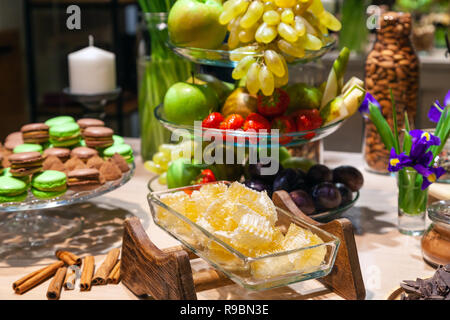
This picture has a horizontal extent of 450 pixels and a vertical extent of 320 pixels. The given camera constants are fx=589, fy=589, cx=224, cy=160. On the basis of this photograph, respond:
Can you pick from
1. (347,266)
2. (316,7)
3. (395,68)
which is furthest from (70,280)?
(395,68)

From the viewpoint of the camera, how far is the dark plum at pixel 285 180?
39.7 inches

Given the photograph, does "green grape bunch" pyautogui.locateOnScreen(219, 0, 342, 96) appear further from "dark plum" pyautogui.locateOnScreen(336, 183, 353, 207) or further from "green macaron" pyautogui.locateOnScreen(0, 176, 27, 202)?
"green macaron" pyautogui.locateOnScreen(0, 176, 27, 202)

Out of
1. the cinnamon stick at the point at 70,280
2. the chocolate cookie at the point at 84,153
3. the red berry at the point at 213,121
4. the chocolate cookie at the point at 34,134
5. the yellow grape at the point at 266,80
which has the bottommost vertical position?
the cinnamon stick at the point at 70,280

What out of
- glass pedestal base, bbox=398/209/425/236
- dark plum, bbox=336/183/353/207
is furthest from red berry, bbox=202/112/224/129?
glass pedestal base, bbox=398/209/425/236

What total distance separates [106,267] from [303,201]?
33cm

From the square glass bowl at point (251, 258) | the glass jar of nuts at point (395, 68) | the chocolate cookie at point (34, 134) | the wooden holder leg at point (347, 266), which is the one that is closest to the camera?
the square glass bowl at point (251, 258)

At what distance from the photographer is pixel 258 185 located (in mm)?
1021

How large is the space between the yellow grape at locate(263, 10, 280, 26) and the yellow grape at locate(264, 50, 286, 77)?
5cm

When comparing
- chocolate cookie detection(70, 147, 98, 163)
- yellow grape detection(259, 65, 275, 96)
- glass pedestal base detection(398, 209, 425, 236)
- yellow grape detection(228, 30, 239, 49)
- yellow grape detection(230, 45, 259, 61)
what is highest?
yellow grape detection(228, 30, 239, 49)

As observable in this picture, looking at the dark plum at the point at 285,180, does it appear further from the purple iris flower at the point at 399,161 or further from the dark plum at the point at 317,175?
the purple iris flower at the point at 399,161

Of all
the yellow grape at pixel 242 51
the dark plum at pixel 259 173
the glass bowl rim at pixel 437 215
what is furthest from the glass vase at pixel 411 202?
the yellow grape at pixel 242 51

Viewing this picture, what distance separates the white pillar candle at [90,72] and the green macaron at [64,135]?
0.31 meters

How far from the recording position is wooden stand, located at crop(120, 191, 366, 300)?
71 cm
